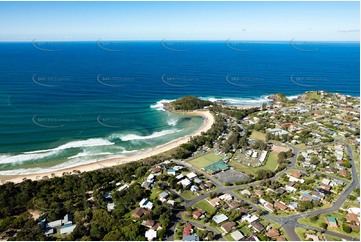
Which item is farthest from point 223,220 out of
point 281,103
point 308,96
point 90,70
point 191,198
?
point 90,70

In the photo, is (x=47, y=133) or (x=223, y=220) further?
(x=47, y=133)

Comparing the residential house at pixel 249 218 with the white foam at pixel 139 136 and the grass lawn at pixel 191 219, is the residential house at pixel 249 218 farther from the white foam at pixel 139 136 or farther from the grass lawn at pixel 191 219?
the white foam at pixel 139 136

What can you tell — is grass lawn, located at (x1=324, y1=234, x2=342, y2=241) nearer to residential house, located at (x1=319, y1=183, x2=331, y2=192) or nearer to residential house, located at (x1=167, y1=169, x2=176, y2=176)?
residential house, located at (x1=319, y1=183, x2=331, y2=192)

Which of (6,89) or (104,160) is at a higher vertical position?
(6,89)

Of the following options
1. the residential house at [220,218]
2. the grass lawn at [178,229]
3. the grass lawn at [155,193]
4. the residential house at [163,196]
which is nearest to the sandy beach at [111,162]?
the grass lawn at [155,193]

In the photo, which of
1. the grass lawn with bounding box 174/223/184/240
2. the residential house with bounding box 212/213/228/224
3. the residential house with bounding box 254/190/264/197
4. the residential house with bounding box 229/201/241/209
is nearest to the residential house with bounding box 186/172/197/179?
the residential house with bounding box 229/201/241/209

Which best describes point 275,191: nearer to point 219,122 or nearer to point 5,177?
point 219,122
